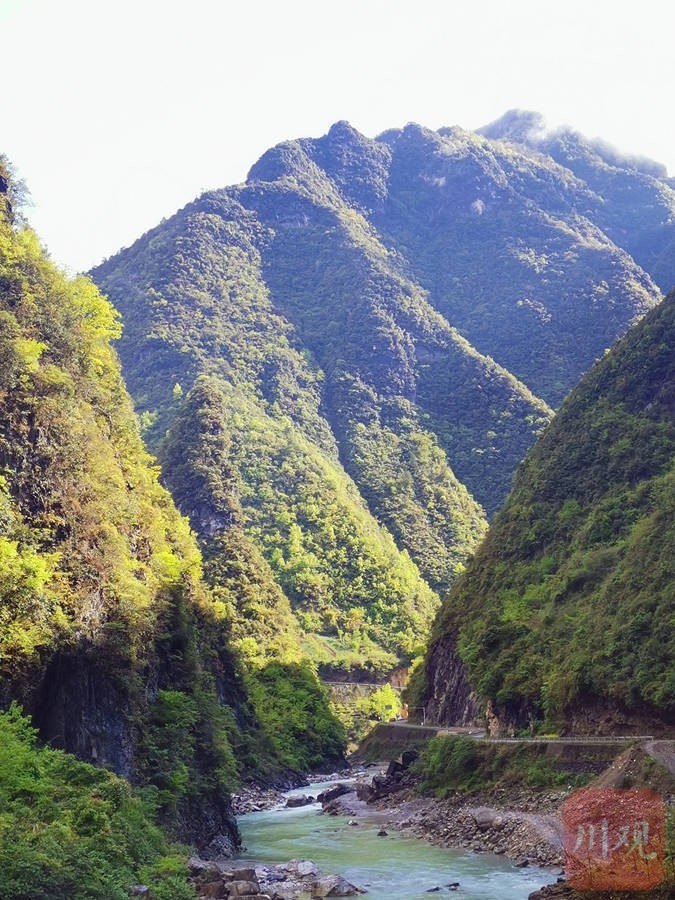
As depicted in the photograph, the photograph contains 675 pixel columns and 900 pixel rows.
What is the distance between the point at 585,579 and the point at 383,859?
2885 cm

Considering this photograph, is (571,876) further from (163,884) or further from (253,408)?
(253,408)

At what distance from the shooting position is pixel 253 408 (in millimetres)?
187250

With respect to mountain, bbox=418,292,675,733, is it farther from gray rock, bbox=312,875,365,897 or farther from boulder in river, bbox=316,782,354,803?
gray rock, bbox=312,875,365,897

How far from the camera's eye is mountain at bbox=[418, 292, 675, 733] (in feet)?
174

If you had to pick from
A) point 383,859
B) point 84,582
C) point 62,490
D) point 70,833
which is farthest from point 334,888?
point 62,490

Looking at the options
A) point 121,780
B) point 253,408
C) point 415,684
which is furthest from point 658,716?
point 253,408

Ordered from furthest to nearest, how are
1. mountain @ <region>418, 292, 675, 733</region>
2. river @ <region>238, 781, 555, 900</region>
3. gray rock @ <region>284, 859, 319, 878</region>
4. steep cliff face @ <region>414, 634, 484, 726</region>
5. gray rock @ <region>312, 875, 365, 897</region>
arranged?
steep cliff face @ <region>414, 634, 484, 726</region> < mountain @ <region>418, 292, 675, 733</region> < gray rock @ <region>284, 859, 319, 878</region> < gray rock @ <region>312, 875, 365, 897</region> < river @ <region>238, 781, 555, 900</region>

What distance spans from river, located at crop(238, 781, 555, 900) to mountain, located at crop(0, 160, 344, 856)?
14.1 feet

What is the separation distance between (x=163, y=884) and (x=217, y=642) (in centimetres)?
5264

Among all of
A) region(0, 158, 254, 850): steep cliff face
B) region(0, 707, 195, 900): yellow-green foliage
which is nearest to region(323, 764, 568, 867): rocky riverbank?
region(0, 158, 254, 850): steep cliff face

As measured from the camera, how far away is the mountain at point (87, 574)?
3891 cm

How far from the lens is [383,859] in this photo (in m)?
43.2

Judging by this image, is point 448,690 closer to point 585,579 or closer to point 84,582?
point 585,579

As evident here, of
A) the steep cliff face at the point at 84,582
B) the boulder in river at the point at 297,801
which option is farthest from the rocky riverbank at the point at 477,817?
the steep cliff face at the point at 84,582
